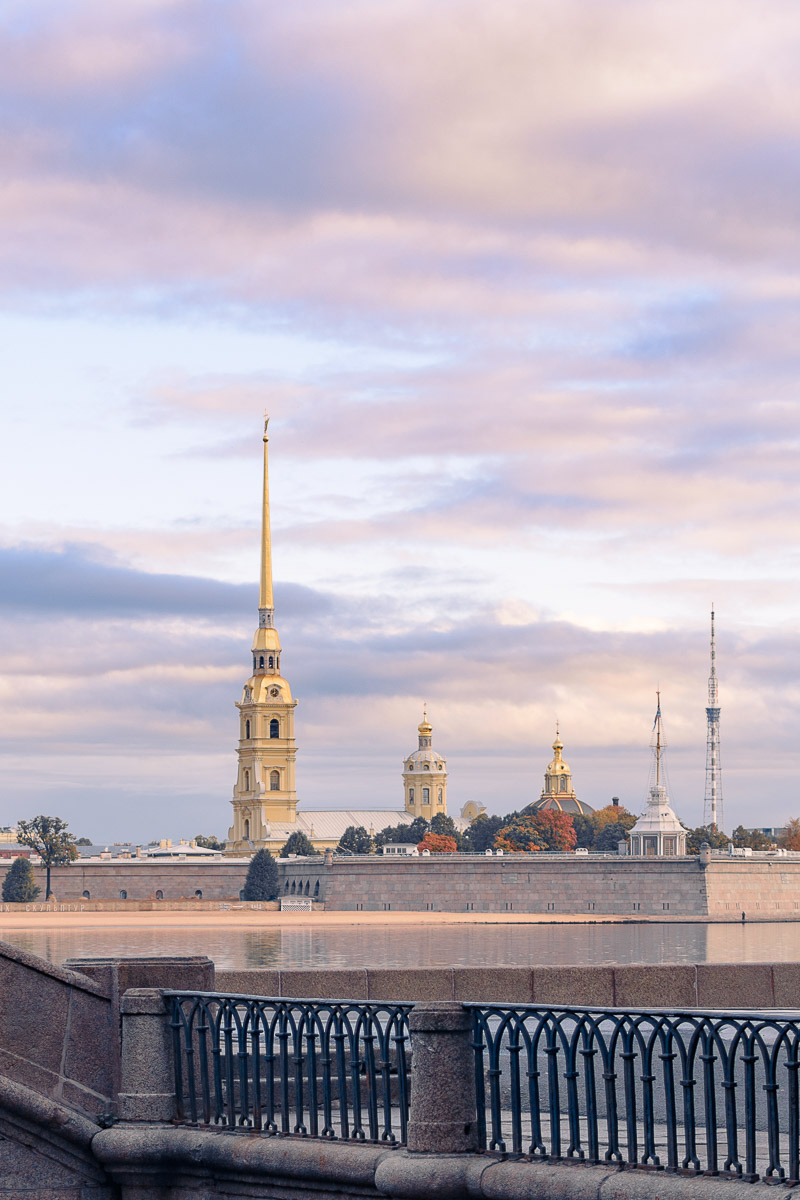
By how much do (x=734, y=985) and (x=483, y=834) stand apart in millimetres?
167914

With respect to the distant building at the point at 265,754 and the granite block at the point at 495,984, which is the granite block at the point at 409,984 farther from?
the distant building at the point at 265,754

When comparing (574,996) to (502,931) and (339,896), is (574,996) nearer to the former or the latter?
(502,931)

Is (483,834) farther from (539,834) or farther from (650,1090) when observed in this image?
(650,1090)

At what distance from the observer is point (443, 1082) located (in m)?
9.62

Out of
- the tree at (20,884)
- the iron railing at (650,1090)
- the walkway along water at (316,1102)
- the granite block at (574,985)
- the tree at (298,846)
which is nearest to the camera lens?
the iron railing at (650,1090)

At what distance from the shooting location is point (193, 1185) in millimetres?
A: 11000

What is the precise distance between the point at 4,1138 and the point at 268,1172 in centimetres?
165

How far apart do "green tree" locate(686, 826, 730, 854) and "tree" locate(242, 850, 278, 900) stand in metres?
34.7

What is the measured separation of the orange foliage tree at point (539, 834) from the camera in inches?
6649

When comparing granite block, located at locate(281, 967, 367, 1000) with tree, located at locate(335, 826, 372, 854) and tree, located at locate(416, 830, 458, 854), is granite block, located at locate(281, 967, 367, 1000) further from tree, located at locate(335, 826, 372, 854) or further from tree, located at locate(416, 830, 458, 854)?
tree, located at locate(335, 826, 372, 854)

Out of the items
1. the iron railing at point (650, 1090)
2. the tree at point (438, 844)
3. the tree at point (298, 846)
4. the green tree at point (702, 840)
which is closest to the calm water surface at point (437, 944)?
the green tree at point (702, 840)

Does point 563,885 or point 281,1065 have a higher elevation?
point 281,1065

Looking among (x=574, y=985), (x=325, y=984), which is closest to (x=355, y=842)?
(x=574, y=985)

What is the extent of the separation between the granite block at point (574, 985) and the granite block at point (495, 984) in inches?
4.0
